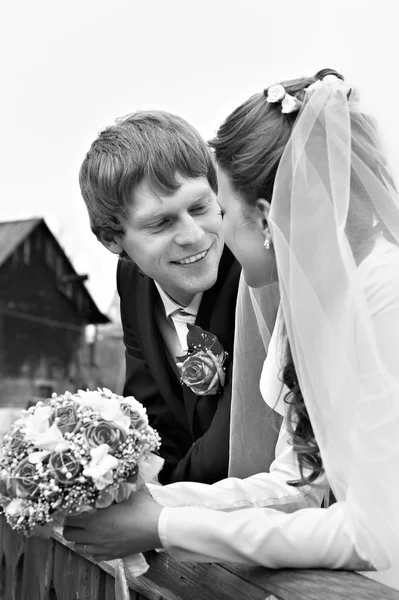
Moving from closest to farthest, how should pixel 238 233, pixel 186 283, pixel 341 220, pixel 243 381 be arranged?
1. pixel 341 220
2. pixel 238 233
3. pixel 243 381
4. pixel 186 283

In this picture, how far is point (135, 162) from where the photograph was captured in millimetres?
3594

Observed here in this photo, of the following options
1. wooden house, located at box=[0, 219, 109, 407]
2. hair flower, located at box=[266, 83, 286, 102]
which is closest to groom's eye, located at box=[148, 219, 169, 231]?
hair flower, located at box=[266, 83, 286, 102]

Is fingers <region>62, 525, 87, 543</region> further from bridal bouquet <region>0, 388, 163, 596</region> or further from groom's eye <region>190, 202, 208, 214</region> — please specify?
groom's eye <region>190, 202, 208, 214</region>

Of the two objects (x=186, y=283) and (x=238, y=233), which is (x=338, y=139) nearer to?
(x=238, y=233)

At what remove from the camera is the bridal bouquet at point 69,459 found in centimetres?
215

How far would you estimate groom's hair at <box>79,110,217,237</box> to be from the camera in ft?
11.7

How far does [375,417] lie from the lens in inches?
77.6

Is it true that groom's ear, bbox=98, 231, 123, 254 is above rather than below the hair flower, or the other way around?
below

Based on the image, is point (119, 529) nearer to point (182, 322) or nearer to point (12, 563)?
point (182, 322)

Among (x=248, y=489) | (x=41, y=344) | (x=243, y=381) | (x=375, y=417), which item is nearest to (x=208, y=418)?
(x=243, y=381)

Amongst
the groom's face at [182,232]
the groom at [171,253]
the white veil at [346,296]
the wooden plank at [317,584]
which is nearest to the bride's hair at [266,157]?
the white veil at [346,296]

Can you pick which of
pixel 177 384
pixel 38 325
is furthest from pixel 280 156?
pixel 38 325

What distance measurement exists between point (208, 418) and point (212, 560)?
1.45 meters

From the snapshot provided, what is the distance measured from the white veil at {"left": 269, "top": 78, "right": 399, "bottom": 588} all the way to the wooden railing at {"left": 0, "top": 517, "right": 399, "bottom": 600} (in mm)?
159
